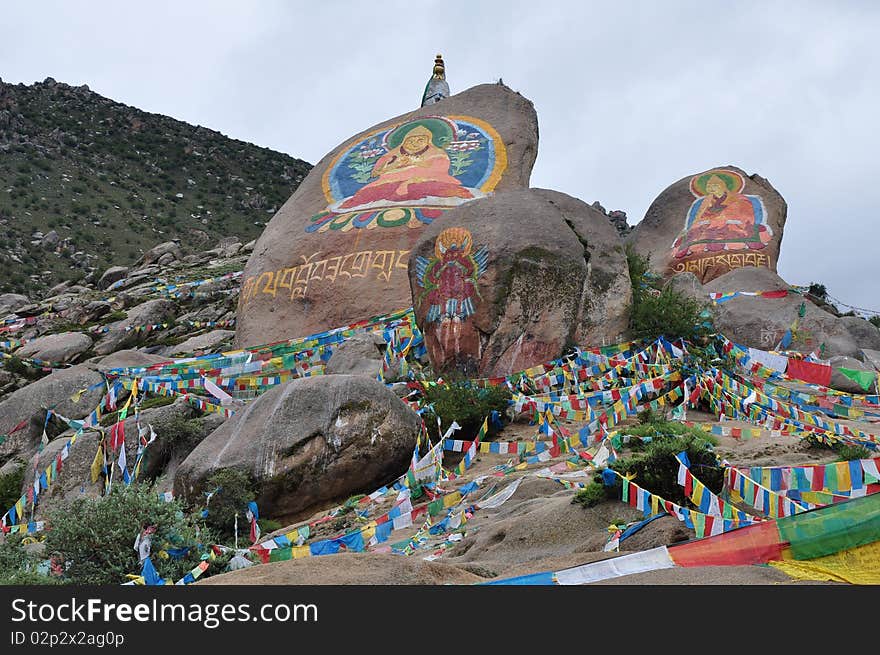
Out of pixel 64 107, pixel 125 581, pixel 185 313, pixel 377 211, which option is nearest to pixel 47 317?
pixel 185 313

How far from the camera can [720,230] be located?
29766 mm

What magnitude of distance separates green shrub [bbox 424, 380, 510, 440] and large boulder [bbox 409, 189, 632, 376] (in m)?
1.10

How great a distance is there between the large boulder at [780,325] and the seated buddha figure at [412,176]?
6.83 metres

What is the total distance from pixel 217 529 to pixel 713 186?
25.6 m

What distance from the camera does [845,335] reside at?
20484 mm

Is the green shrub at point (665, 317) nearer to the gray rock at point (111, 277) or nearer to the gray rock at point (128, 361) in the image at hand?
the gray rock at point (128, 361)

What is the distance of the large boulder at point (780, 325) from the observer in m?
20.2

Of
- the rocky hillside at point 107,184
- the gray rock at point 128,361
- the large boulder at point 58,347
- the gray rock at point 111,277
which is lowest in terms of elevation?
the gray rock at point 128,361

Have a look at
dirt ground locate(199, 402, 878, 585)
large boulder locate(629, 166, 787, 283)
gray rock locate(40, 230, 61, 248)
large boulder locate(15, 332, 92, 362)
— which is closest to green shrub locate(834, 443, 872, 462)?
dirt ground locate(199, 402, 878, 585)

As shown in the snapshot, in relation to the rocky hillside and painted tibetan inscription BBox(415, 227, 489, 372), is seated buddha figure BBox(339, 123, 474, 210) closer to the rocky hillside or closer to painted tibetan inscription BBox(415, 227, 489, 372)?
painted tibetan inscription BBox(415, 227, 489, 372)

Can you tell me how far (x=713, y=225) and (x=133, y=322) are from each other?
19.4 m

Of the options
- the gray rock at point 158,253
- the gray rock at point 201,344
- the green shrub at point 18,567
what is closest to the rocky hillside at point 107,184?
the gray rock at point 158,253

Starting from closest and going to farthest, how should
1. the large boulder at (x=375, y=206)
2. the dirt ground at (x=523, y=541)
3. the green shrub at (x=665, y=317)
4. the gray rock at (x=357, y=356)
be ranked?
the dirt ground at (x=523, y=541) < the gray rock at (x=357, y=356) < the green shrub at (x=665, y=317) < the large boulder at (x=375, y=206)

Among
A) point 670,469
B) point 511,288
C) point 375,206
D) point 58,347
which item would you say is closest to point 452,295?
point 511,288
